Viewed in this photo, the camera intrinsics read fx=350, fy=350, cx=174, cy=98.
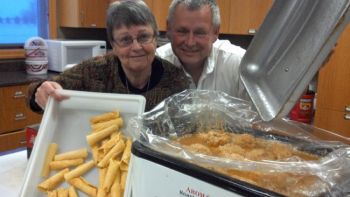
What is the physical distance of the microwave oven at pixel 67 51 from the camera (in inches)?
110

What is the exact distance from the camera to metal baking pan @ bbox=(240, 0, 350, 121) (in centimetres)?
54

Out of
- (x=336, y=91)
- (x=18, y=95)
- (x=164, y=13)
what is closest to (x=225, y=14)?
(x=164, y=13)

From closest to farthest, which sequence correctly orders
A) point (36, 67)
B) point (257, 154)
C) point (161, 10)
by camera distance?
point (257, 154) < point (36, 67) < point (161, 10)

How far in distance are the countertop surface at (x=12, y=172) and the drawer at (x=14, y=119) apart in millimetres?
1413

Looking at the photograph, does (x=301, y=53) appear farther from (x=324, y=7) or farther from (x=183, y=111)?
(x=183, y=111)

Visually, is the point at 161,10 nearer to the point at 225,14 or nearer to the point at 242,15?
the point at 225,14

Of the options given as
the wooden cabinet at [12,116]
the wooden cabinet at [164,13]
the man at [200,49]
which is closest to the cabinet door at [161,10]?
the wooden cabinet at [164,13]

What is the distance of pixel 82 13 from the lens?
3150 mm

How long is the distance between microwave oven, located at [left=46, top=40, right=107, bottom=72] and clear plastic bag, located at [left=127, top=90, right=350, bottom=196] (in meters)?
2.16

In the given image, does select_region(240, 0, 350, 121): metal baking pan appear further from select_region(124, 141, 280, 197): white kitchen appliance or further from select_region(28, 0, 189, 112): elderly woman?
select_region(28, 0, 189, 112): elderly woman

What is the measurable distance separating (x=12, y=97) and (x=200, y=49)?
178 centimetres

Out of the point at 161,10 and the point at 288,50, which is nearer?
the point at 288,50

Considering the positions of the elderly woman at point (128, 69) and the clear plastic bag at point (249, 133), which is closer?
the clear plastic bag at point (249, 133)

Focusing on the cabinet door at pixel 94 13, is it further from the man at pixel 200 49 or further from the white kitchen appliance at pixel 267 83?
the white kitchen appliance at pixel 267 83
